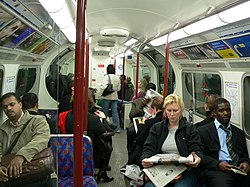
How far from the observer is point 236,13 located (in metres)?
2.66

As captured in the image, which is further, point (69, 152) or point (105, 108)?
point (105, 108)

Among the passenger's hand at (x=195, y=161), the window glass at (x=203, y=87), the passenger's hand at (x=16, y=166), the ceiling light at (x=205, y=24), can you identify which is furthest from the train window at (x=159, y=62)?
the passenger's hand at (x=16, y=166)

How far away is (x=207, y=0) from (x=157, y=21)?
71.6 inches

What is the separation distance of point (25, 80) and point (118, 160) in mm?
4291

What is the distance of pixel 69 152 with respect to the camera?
3047mm

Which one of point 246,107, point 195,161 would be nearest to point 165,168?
point 195,161

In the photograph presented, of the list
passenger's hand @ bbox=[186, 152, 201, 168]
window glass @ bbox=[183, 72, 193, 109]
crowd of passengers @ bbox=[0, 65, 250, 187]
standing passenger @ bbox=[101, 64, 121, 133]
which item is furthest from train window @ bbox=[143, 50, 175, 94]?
passenger's hand @ bbox=[186, 152, 201, 168]

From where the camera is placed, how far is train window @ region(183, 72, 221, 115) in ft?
15.6

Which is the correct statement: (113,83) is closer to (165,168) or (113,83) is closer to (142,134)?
(142,134)

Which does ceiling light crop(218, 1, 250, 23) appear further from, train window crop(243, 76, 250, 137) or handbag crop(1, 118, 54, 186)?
handbag crop(1, 118, 54, 186)

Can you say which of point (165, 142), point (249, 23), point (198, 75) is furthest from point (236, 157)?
point (198, 75)

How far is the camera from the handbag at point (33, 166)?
4.02ft

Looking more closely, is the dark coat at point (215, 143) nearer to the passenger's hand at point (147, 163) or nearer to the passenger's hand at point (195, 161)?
the passenger's hand at point (195, 161)

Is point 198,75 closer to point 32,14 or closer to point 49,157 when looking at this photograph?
point 32,14
